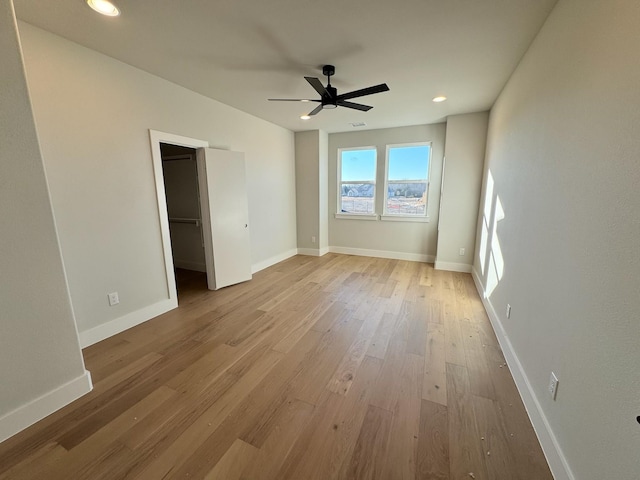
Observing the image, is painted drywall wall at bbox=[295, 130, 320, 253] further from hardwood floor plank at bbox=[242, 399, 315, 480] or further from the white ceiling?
hardwood floor plank at bbox=[242, 399, 315, 480]

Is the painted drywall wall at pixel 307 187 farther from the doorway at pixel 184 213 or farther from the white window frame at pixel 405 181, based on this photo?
the doorway at pixel 184 213

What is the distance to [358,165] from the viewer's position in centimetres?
539

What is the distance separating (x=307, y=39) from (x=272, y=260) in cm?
358

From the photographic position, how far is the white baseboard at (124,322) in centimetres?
234

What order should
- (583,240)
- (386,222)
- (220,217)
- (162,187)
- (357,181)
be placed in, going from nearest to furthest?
(583,240) → (162,187) → (220,217) → (386,222) → (357,181)

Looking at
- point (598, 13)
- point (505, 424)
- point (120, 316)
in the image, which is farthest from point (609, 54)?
point (120, 316)

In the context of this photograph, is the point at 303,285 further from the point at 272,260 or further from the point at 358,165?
the point at 358,165

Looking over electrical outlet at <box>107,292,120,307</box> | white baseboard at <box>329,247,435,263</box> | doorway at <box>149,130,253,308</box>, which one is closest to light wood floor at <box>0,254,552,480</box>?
electrical outlet at <box>107,292,120,307</box>

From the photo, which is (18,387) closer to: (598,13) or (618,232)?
(618,232)

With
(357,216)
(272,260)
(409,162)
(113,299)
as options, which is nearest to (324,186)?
(357,216)

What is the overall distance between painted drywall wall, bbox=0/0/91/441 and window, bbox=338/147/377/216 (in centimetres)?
465

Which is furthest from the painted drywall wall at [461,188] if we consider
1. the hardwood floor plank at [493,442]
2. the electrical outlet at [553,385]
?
the electrical outlet at [553,385]

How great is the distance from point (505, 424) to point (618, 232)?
1273 millimetres

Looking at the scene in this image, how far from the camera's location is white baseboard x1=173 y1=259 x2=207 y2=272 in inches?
180
